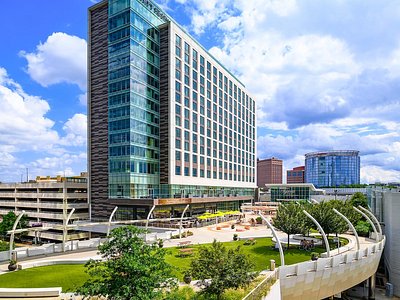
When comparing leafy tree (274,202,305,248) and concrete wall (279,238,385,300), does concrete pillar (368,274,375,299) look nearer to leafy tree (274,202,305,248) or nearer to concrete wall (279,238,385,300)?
concrete wall (279,238,385,300)

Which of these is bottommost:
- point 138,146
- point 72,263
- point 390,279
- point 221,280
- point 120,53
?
point 390,279

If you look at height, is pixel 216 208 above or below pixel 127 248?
below

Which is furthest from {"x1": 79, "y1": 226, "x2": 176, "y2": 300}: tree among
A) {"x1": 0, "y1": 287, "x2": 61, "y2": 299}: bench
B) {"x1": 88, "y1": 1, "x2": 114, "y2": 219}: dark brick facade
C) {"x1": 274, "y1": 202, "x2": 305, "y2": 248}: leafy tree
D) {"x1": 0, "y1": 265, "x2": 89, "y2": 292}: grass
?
{"x1": 88, "y1": 1, "x2": 114, "y2": 219}: dark brick facade

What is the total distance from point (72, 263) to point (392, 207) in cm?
3706

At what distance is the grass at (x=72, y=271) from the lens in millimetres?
21531

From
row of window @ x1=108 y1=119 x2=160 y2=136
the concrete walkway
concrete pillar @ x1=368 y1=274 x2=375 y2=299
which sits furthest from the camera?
row of window @ x1=108 y1=119 x2=160 y2=136

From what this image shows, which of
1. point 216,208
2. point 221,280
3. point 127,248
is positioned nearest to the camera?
point 127,248

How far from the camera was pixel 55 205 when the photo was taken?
238ft

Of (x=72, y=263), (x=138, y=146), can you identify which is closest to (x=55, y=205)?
(x=138, y=146)

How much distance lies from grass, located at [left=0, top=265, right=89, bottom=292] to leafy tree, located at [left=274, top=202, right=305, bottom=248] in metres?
21.6

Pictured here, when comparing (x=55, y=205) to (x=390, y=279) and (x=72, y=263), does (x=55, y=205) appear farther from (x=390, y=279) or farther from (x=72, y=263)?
(x=390, y=279)

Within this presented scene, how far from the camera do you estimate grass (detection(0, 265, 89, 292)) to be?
21312 millimetres

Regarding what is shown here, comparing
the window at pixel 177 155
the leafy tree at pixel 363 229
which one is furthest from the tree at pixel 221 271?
the window at pixel 177 155

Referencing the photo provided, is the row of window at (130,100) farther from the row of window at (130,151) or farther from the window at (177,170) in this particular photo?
the window at (177,170)
